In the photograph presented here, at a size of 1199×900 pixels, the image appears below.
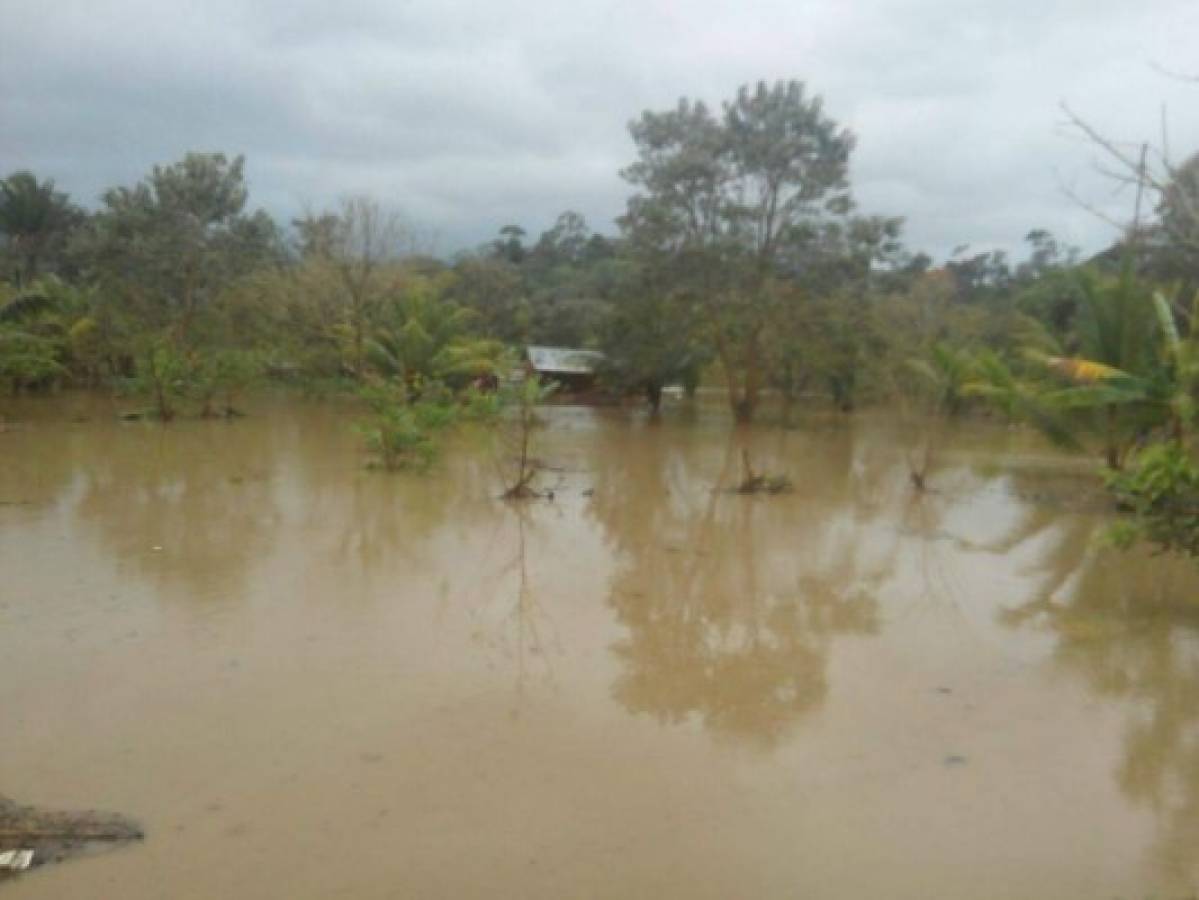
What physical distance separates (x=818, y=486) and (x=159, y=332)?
49.3 feet

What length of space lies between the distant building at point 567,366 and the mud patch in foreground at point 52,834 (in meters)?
23.2

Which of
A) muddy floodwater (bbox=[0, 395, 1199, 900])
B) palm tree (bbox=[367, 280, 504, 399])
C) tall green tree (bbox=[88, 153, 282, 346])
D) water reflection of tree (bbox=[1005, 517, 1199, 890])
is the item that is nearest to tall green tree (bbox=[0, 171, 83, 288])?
tall green tree (bbox=[88, 153, 282, 346])

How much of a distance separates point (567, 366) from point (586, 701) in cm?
2460

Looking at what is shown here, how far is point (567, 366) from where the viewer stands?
95.9ft

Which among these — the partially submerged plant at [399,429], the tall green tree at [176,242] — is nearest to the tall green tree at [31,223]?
the tall green tree at [176,242]

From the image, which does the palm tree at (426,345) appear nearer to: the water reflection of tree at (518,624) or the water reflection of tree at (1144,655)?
the water reflection of tree at (518,624)

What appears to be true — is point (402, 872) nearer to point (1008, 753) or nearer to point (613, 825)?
point (613, 825)

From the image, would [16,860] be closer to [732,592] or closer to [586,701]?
[586,701]

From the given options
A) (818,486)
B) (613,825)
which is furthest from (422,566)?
(818,486)

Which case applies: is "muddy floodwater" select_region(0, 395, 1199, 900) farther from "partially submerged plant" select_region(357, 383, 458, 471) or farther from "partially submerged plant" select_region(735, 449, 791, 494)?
"partially submerged plant" select_region(357, 383, 458, 471)

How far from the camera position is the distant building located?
91.9ft

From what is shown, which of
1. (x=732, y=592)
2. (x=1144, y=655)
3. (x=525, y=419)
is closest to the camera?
(x=1144, y=655)

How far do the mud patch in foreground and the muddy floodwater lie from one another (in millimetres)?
86

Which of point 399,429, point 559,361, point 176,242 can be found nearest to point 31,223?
point 176,242
